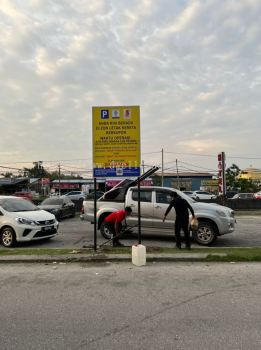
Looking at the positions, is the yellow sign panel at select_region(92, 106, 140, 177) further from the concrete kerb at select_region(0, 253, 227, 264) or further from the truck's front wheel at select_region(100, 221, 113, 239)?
the truck's front wheel at select_region(100, 221, 113, 239)

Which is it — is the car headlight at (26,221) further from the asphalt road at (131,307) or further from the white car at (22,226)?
the asphalt road at (131,307)

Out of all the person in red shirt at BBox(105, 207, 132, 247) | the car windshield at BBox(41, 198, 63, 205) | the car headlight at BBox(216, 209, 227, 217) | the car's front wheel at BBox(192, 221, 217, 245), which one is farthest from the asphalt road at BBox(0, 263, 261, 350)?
the car windshield at BBox(41, 198, 63, 205)

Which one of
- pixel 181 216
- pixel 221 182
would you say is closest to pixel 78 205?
pixel 221 182

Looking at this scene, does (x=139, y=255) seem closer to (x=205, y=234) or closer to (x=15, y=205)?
(x=205, y=234)

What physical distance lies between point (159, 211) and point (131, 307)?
677 centimetres

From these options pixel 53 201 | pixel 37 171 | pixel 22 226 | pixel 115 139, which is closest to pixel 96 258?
pixel 115 139

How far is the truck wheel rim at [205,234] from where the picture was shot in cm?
1141

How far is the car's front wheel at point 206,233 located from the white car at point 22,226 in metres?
4.64

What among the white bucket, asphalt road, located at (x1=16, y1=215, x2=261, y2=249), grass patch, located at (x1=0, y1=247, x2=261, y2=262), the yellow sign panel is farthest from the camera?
asphalt road, located at (x1=16, y1=215, x2=261, y2=249)

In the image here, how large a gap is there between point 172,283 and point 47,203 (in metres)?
15.8

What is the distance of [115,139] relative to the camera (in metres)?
9.92

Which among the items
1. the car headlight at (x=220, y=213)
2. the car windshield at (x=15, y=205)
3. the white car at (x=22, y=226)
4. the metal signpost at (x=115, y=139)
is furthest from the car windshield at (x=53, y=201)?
the metal signpost at (x=115, y=139)

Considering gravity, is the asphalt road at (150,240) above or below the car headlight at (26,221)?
below

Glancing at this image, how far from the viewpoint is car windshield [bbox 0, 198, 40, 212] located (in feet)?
40.2
